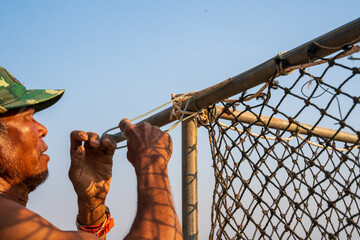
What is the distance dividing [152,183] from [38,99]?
0.75m

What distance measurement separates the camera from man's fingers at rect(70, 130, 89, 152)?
210cm

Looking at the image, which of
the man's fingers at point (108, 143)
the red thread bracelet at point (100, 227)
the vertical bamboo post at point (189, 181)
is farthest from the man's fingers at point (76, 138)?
the vertical bamboo post at point (189, 181)

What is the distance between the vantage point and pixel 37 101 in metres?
2.00

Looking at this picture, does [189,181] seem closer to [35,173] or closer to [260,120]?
[260,120]

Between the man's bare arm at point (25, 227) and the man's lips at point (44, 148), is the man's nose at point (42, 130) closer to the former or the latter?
the man's lips at point (44, 148)

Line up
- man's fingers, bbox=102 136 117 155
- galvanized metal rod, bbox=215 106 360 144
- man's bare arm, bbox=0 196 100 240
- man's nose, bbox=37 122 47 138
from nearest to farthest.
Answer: man's bare arm, bbox=0 196 100 240 < man's nose, bbox=37 122 47 138 < man's fingers, bbox=102 136 117 155 < galvanized metal rod, bbox=215 106 360 144

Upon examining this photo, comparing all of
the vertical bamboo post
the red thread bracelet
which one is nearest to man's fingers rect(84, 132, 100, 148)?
the red thread bracelet

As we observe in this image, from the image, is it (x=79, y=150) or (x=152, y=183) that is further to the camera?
(x=79, y=150)

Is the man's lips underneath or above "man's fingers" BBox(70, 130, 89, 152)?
underneath

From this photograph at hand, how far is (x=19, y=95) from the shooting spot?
6.57ft

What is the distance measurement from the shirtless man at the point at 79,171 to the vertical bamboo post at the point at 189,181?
1.72ft

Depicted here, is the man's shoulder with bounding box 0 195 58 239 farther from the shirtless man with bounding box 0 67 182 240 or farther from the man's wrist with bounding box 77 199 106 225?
the man's wrist with bounding box 77 199 106 225

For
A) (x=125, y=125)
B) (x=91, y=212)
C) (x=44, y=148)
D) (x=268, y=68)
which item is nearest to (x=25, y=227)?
(x=44, y=148)

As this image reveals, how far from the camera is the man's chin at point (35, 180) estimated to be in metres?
1.94
